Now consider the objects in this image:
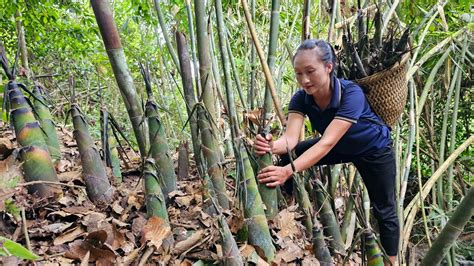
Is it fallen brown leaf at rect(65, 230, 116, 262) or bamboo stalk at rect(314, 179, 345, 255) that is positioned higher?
fallen brown leaf at rect(65, 230, 116, 262)

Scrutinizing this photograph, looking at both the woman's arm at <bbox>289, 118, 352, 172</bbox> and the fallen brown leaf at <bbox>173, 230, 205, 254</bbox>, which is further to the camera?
the woman's arm at <bbox>289, 118, 352, 172</bbox>

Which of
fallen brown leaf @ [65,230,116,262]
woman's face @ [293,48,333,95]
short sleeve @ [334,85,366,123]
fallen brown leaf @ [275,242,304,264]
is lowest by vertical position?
fallen brown leaf @ [275,242,304,264]

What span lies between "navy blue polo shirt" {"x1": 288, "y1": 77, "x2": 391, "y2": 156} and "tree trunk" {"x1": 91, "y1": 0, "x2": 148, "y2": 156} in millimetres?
730

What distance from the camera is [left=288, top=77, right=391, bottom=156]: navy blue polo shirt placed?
1608mm

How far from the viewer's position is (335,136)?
158cm

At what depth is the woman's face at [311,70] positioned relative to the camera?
1550 millimetres

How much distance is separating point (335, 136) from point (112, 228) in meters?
0.89

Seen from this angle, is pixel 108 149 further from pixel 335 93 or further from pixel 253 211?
pixel 335 93

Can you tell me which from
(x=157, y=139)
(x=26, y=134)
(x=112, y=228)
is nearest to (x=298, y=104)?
(x=157, y=139)

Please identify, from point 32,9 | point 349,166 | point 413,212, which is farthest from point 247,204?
point 32,9

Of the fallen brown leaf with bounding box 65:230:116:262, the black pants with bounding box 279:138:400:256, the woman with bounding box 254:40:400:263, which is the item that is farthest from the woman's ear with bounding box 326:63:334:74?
the fallen brown leaf with bounding box 65:230:116:262

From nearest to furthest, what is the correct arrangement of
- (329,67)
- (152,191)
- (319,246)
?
(152,191), (319,246), (329,67)

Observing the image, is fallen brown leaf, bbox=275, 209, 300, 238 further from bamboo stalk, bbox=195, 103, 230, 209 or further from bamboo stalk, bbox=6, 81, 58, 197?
bamboo stalk, bbox=6, 81, 58, 197

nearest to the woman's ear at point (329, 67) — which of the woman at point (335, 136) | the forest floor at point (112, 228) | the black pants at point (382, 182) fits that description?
the woman at point (335, 136)
